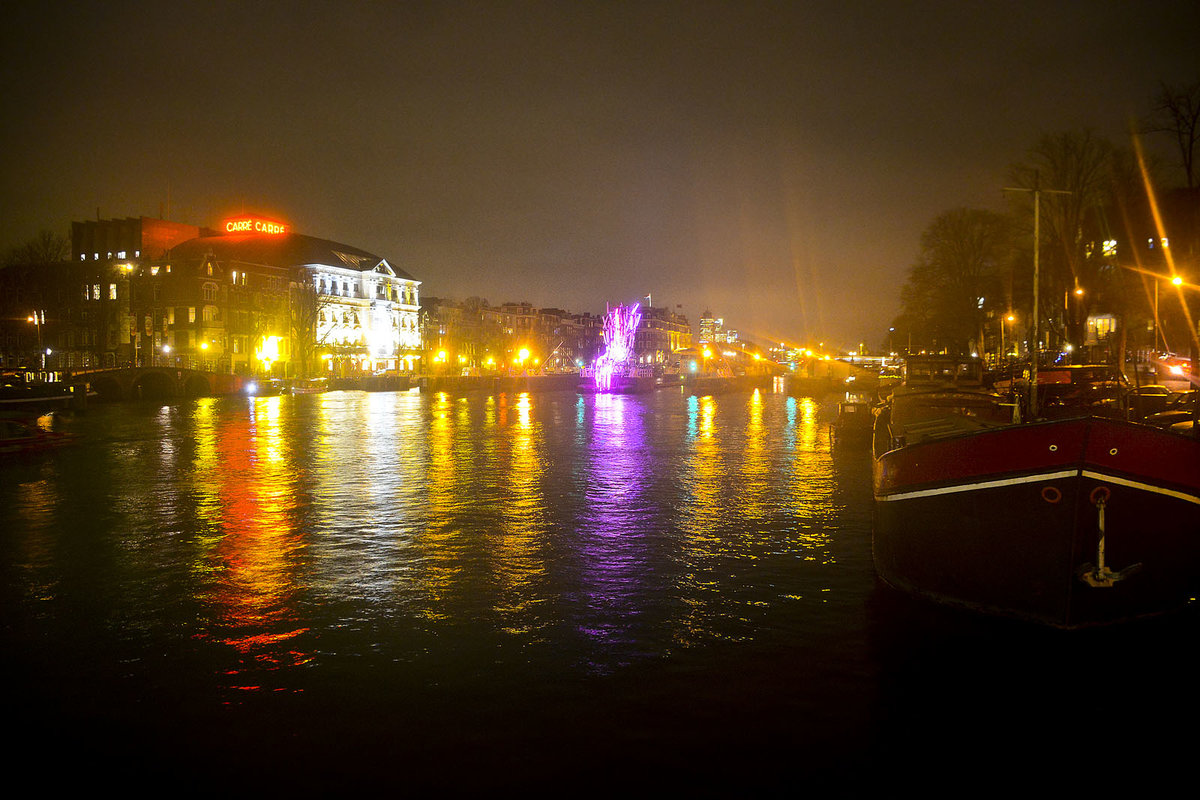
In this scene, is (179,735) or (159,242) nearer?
(179,735)

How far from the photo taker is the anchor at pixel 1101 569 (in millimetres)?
8039

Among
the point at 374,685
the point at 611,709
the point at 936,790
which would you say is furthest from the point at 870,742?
the point at 374,685

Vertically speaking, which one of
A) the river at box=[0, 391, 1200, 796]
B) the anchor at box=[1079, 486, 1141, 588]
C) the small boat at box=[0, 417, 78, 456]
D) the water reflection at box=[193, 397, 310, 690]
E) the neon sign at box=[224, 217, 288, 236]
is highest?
the neon sign at box=[224, 217, 288, 236]

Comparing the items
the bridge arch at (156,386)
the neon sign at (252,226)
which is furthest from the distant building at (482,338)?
the bridge arch at (156,386)

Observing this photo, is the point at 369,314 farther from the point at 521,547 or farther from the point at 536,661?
the point at 536,661

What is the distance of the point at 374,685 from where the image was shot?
753 cm

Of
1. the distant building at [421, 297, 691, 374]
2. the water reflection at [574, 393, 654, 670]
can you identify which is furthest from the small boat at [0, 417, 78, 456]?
the distant building at [421, 297, 691, 374]

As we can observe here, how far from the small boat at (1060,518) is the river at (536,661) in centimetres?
48

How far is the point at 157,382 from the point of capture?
233ft

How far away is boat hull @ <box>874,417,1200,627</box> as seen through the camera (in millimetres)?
8062

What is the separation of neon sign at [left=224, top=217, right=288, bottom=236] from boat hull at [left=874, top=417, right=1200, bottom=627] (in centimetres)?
11396

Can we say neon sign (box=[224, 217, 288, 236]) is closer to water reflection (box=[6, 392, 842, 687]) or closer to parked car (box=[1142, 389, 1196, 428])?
water reflection (box=[6, 392, 842, 687])

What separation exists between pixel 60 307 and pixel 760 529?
95.9 m

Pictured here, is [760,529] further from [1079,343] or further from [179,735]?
[1079,343]
